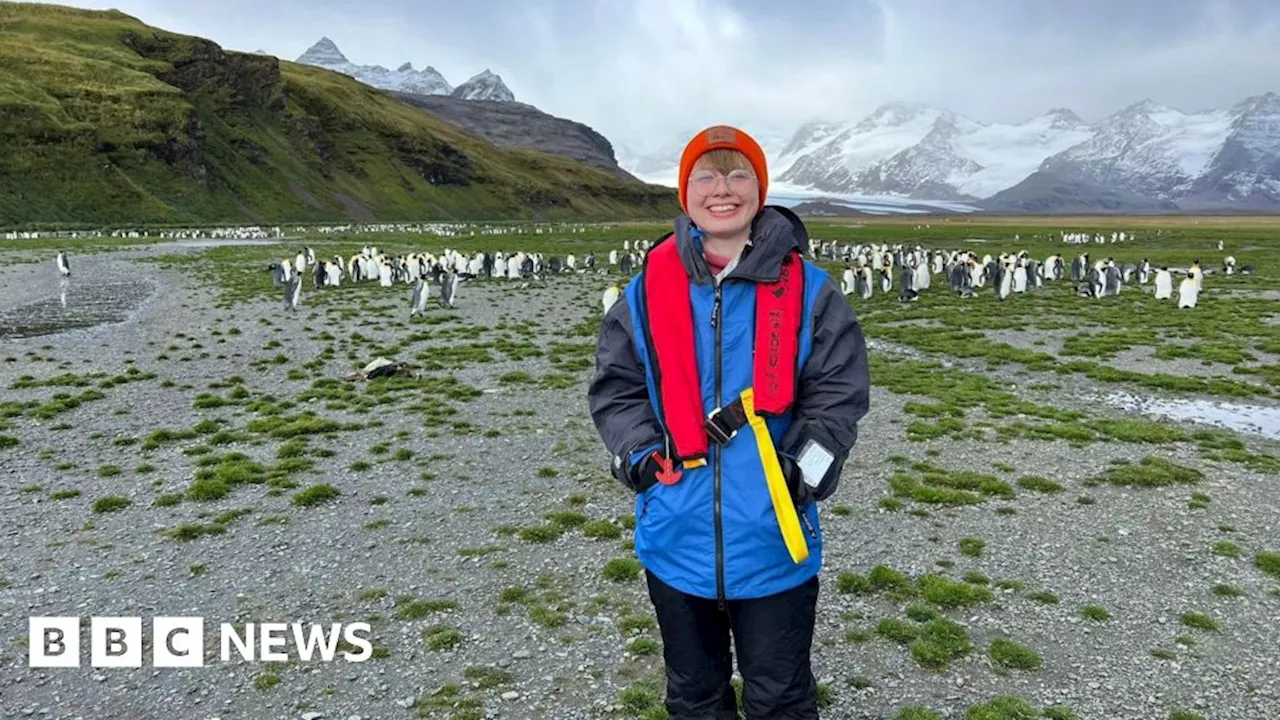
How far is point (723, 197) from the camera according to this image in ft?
10.2

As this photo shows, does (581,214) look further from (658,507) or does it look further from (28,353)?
(658,507)

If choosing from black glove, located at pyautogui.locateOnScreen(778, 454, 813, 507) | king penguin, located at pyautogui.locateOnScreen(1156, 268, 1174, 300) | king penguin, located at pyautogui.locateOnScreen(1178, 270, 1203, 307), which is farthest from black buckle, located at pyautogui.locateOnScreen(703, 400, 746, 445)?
king penguin, located at pyautogui.locateOnScreen(1156, 268, 1174, 300)

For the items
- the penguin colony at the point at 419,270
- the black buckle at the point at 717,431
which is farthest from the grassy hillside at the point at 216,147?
the black buckle at the point at 717,431

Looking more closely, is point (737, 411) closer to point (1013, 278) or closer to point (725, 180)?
point (725, 180)

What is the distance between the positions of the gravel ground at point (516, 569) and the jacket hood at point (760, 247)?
3.22 meters

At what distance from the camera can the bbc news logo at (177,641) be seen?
A: 548 cm

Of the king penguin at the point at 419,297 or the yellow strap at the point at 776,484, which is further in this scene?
the king penguin at the point at 419,297

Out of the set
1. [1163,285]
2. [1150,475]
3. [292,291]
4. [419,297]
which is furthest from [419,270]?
[1163,285]

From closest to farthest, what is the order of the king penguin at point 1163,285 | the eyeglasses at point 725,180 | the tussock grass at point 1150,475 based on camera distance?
the eyeglasses at point 725,180
the tussock grass at point 1150,475
the king penguin at point 1163,285

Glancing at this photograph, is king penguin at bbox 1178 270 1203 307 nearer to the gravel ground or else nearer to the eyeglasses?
the gravel ground

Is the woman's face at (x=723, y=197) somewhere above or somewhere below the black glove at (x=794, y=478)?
above

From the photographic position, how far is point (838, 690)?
16.6ft

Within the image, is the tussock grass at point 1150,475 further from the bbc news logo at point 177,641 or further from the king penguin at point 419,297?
the king penguin at point 419,297

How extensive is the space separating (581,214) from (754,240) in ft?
550
